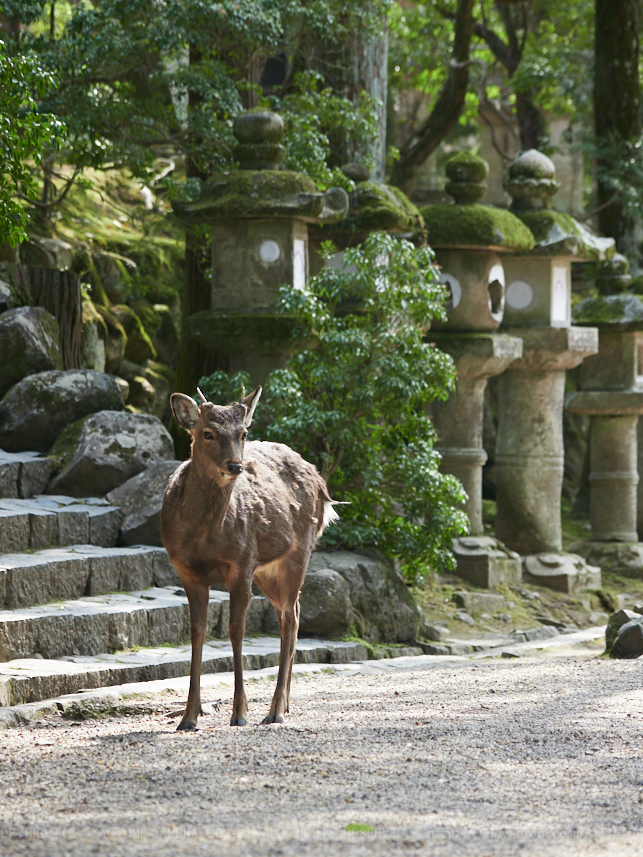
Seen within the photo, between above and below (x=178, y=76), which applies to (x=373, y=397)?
below

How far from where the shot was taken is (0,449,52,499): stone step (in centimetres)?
929

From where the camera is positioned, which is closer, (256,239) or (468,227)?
(256,239)

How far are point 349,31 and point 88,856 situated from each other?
11064 mm

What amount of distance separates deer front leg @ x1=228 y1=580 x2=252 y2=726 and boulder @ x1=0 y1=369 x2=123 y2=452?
476 centimetres

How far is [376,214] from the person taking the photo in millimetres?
11414

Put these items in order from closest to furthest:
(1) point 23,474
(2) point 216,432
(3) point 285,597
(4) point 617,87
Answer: (2) point 216,432 → (3) point 285,597 → (1) point 23,474 → (4) point 617,87

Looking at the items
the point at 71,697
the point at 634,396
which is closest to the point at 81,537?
the point at 71,697

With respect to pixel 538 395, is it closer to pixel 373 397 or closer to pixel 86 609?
pixel 373 397

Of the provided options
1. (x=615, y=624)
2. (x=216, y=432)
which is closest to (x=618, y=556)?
(x=615, y=624)

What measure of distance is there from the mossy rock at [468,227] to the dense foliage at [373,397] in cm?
178

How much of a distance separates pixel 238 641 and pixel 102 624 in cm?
180

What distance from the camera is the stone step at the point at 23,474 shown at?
9289 mm

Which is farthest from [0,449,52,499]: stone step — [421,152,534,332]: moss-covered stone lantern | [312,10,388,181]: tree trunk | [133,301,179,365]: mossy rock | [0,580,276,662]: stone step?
[133,301,179,365]: mossy rock

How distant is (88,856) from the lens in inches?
144
